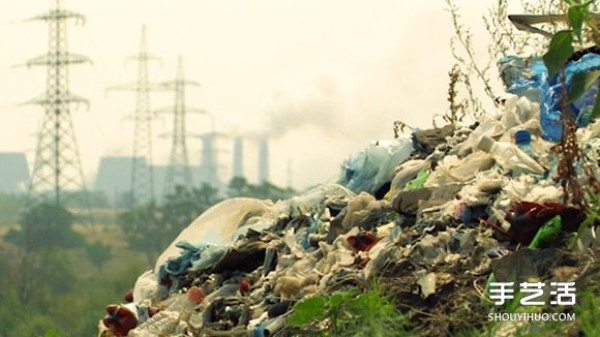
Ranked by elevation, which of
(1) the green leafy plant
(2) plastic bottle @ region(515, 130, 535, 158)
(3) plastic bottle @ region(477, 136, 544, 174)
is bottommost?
(1) the green leafy plant

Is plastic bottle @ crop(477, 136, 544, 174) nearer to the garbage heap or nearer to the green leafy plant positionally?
the garbage heap

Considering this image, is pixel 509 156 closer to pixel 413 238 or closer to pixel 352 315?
pixel 413 238

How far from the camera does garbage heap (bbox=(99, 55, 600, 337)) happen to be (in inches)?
239

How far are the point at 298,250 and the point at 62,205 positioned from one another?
123ft

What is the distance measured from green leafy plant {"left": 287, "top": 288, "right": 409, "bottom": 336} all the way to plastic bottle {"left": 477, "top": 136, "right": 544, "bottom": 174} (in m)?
1.17

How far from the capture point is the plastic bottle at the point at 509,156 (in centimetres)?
682

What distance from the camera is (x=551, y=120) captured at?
702cm

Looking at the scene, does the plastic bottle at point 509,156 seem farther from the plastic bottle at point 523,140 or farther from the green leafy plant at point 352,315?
the green leafy plant at point 352,315

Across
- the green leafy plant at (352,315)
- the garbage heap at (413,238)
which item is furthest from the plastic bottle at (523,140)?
the green leafy plant at (352,315)

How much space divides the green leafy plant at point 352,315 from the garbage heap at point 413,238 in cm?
26

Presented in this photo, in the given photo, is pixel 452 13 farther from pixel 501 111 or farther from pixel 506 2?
pixel 501 111

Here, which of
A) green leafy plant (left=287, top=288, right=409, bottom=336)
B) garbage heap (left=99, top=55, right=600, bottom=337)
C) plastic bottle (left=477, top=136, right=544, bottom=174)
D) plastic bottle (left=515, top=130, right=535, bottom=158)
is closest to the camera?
green leafy plant (left=287, top=288, right=409, bottom=336)

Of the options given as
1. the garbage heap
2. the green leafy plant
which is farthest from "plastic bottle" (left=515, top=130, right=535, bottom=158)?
the green leafy plant

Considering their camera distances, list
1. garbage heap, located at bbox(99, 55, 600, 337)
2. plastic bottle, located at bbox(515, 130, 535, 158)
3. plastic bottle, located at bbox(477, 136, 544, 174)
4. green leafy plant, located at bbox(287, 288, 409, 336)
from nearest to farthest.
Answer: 1. green leafy plant, located at bbox(287, 288, 409, 336)
2. garbage heap, located at bbox(99, 55, 600, 337)
3. plastic bottle, located at bbox(477, 136, 544, 174)
4. plastic bottle, located at bbox(515, 130, 535, 158)
